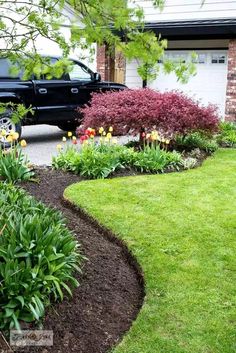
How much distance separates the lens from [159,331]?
10.6ft

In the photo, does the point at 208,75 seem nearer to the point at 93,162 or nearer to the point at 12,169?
the point at 93,162

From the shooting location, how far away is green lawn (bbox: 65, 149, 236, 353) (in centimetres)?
320

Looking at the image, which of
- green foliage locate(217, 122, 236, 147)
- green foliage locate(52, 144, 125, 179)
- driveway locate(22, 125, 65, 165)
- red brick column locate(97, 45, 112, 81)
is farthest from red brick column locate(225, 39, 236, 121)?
green foliage locate(52, 144, 125, 179)

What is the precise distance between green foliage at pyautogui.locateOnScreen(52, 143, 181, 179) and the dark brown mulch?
6.34 feet

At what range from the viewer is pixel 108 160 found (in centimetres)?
717

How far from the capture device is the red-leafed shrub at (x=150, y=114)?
837cm

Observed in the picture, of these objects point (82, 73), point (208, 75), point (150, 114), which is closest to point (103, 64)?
point (208, 75)

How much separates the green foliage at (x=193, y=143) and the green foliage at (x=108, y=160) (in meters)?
1.34

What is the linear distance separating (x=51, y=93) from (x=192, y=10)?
18.9 ft

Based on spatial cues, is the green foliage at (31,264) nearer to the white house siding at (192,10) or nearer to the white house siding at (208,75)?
the white house siding at (208,75)

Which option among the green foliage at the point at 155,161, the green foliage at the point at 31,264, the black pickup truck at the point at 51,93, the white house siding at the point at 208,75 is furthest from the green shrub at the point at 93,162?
the white house siding at the point at 208,75

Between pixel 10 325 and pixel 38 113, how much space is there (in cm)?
790

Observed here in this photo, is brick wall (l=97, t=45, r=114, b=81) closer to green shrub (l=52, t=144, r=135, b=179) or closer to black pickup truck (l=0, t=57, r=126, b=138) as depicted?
black pickup truck (l=0, t=57, r=126, b=138)

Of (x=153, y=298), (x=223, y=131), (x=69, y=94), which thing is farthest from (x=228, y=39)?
(x=153, y=298)
